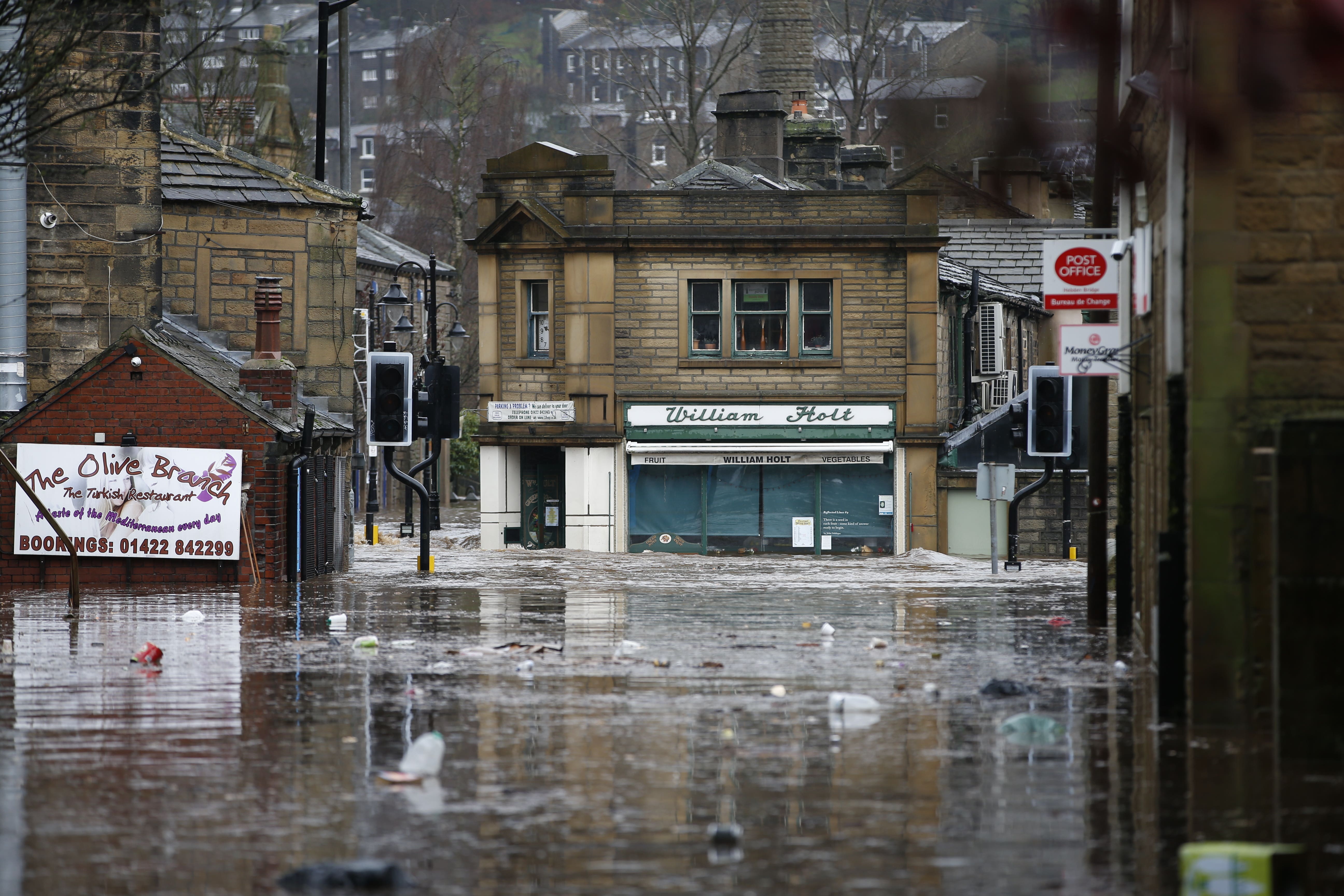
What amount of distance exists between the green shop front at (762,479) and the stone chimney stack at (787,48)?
741 inches

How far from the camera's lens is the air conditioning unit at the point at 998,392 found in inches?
1635

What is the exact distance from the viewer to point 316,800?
827cm

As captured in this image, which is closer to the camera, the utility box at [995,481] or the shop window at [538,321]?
Result: the utility box at [995,481]

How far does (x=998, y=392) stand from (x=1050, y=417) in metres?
16.9

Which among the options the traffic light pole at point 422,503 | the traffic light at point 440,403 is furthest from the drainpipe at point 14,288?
the traffic light at point 440,403

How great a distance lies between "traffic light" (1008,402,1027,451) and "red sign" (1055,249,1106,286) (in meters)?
11.4

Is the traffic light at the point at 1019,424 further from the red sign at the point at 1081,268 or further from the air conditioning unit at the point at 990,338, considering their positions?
the air conditioning unit at the point at 990,338

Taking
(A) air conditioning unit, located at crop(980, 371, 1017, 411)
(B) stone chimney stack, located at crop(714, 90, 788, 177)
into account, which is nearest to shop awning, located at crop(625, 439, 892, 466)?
(A) air conditioning unit, located at crop(980, 371, 1017, 411)

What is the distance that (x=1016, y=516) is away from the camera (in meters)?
29.4

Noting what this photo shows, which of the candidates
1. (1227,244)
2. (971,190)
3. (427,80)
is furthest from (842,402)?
(427,80)

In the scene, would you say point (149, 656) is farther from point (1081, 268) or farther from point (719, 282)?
point (719, 282)

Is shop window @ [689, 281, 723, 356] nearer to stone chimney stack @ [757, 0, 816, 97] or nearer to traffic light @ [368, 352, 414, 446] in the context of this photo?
traffic light @ [368, 352, 414, 446]

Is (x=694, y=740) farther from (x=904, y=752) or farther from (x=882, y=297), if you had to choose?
(x=882, y=297)

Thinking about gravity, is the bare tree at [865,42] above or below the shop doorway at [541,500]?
above
